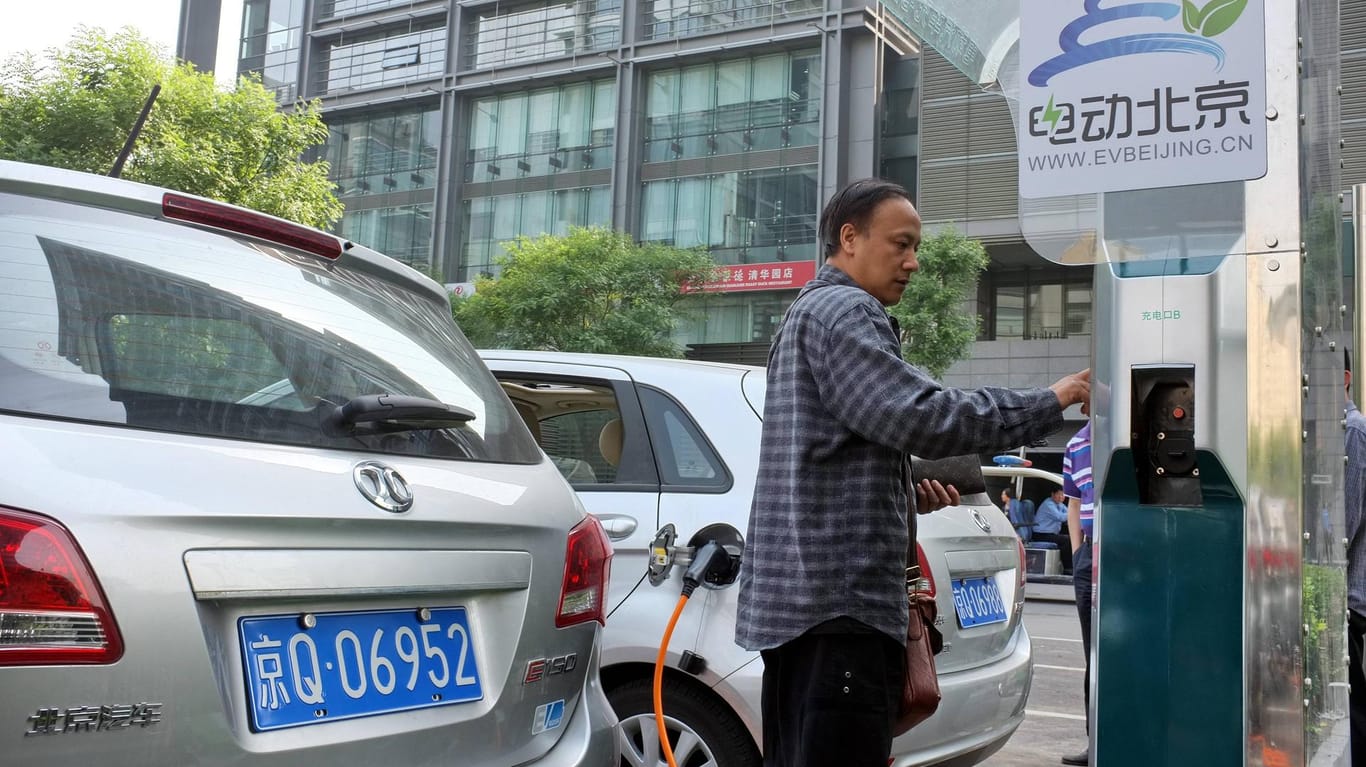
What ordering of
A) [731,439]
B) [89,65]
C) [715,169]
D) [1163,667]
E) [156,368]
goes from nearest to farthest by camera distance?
[156,368], [1163,667], [731,439], [89,65], [715,169]

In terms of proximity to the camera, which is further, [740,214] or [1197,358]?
[740,214]

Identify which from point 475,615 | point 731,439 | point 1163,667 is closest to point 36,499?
point 475,615

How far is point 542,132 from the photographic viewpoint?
39.8 meters

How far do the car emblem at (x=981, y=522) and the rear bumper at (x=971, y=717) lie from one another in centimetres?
41

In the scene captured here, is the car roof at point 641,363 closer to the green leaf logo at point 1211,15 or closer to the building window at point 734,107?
the green leaf logo at point 1211,15

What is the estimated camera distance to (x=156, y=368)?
74.4 inches

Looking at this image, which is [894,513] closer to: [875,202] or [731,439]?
[875,202]

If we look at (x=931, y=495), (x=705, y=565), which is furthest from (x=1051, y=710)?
(x=931, y=495)

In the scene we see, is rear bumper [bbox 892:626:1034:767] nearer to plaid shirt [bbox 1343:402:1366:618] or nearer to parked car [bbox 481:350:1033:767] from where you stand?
parked car [bbox 481:350:1033:767]

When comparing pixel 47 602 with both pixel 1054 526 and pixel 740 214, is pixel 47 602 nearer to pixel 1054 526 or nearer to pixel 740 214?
pixel 1054 526

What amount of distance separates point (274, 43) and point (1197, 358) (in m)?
49.0

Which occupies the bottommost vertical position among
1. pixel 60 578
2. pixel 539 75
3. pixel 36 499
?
pixel 60 578

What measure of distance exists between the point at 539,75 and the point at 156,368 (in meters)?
39.2

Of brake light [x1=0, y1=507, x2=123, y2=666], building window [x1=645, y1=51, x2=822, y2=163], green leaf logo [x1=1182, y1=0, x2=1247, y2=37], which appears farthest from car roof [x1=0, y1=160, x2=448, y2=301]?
building window [x1=645, y1=51, x2=822, y2=163]
